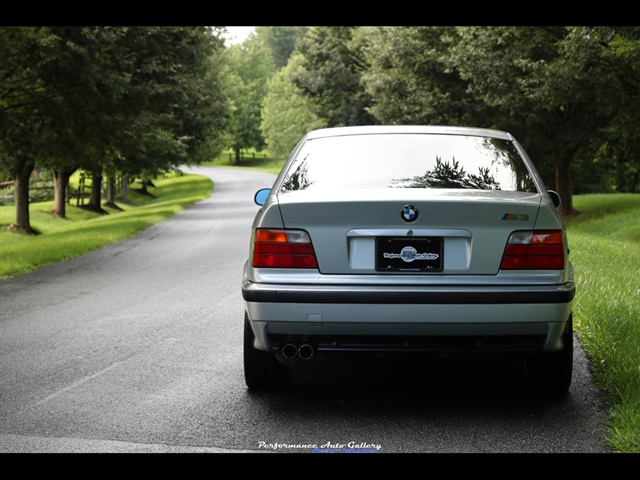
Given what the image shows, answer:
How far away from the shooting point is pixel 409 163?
555cm

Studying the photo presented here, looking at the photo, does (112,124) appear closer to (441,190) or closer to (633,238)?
(633,238)

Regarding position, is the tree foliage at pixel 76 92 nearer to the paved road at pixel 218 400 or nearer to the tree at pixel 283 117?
the paved road at pixel 218 400

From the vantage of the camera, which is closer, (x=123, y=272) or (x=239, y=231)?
(x=123, y=272)

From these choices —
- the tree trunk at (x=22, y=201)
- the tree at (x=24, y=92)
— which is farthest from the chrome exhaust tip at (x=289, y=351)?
the tree trunk at (x=22, y=201)

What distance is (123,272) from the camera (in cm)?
1325

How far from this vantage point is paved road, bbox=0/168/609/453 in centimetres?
459

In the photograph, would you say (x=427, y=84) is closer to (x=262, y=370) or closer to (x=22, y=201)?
(x=22, y=201)

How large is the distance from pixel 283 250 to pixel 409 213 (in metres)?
0.74

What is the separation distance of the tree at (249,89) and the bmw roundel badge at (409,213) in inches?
3453

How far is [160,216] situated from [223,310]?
1949cm

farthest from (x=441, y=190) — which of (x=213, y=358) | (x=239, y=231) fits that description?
(x=239, y=231)

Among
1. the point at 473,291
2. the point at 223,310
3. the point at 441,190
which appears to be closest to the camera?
the point at 473,291

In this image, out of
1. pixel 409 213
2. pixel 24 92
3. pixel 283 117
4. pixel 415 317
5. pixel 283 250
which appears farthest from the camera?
pixel 283 117

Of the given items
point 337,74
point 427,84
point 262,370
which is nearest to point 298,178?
point 262,370
